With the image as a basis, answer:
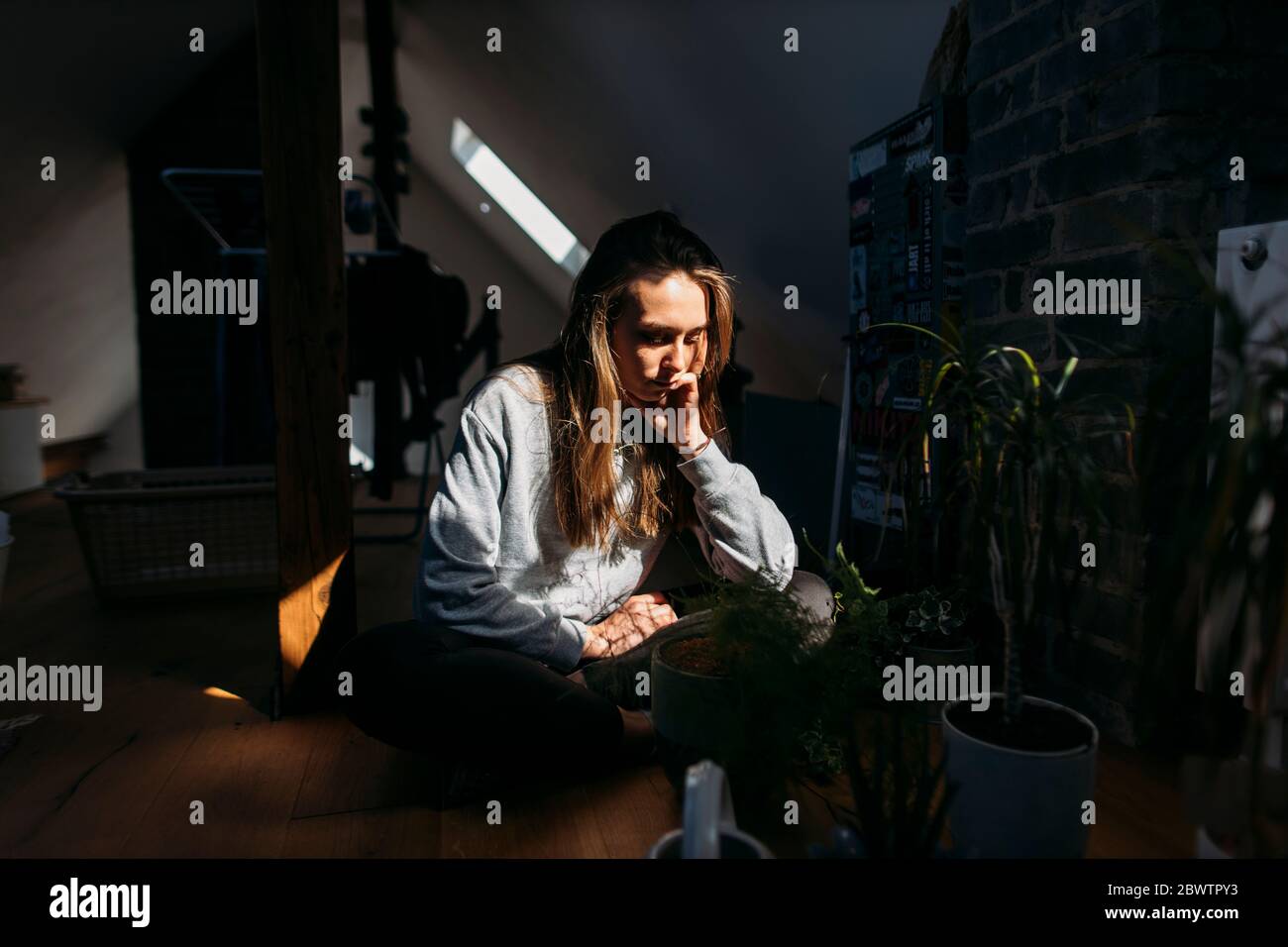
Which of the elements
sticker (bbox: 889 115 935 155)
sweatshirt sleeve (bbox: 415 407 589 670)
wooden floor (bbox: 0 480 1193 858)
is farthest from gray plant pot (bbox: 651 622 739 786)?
sticker (bbox: 889 115 935 155)

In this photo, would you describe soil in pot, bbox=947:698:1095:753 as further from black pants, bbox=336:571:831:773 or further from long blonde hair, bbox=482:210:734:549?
long blonde hair, bbox=482:210:734:549

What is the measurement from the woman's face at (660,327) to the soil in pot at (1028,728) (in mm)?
658

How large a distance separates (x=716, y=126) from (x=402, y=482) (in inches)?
123

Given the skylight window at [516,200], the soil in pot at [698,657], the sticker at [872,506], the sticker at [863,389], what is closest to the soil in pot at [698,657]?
the soil in pot at [698,657]

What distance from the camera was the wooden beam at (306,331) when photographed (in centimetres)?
162

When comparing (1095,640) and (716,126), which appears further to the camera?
(716,126)

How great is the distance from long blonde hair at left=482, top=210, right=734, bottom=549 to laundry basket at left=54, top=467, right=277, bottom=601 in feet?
4.06

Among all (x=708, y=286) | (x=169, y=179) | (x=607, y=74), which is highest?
(x=607, y=74)

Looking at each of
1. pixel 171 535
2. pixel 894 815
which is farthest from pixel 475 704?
pixel 171 535

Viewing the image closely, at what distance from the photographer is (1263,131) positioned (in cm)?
146

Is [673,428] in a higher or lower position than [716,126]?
lower
